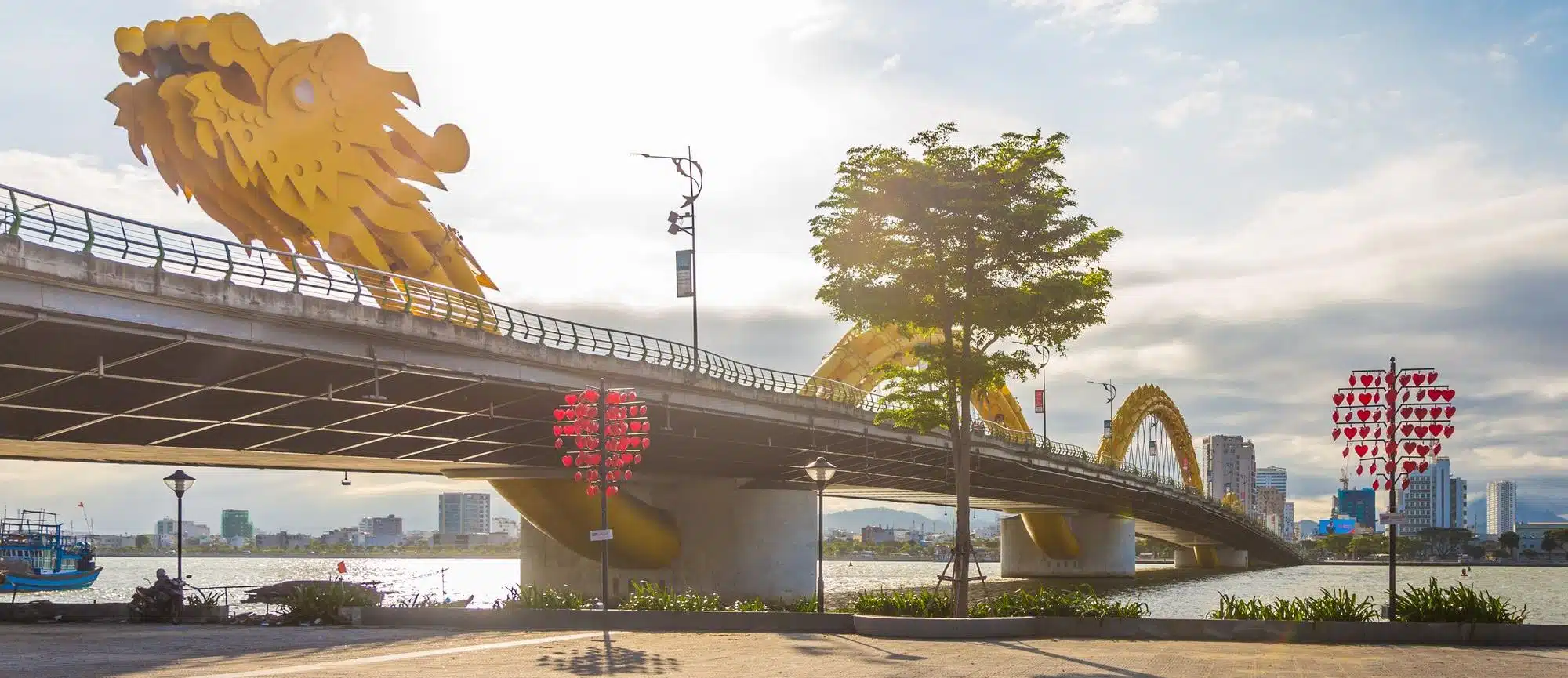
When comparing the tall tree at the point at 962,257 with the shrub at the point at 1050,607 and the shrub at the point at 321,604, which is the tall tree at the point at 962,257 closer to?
the shrub at the point at 1050,607

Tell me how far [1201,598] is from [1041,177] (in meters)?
57.6

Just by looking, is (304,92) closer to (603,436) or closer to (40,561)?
(603,436)

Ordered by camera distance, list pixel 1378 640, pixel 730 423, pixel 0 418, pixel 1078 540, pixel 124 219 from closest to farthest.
Result: pixel 1378 640
pixel 124 219
pixel 0 418
pixel 730 423
pixel 1078 540

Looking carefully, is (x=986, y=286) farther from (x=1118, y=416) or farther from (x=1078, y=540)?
(x=1118, y=416)

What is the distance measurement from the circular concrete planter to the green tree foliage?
7387mm

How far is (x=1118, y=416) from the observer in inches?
6299

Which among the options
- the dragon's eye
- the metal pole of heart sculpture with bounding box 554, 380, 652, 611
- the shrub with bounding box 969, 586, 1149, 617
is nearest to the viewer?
the shrub with bounding box 969, 586, 1149, 617

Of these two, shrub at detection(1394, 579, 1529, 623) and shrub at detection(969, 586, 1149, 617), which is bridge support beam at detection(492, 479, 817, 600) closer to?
shrub at detection(969, 586, 1149, 617)

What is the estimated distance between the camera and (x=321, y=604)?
120 ft

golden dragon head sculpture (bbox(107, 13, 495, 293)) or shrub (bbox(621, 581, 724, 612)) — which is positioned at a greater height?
golden dragon head sculpture (bbox(107, 13, 495, 293))

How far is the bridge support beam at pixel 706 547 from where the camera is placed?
67.1m

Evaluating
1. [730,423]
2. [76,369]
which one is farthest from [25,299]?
[730,423]

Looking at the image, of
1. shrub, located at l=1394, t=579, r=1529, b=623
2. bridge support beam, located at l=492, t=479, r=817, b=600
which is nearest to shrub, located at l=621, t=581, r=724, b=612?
shrub, located at l=1394, t=579, r=1529, b=623

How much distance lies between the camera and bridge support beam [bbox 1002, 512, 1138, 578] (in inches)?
5025
